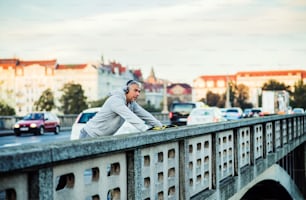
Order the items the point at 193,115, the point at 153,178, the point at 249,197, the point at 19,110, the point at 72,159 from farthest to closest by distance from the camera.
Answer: the point at 19,110 < the point at 193,115 < the point at 249,197 < the point at 153,178 < the point at 72,159

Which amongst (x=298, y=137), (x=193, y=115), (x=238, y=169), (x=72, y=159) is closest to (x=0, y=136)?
(x=193, y=115)

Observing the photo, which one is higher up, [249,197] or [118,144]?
[118,144]

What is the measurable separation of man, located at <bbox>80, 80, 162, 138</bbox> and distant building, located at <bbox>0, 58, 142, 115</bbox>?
5908 inches

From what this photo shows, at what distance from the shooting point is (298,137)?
848 inches

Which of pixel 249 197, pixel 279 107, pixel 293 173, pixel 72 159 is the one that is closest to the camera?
pixel 72 159

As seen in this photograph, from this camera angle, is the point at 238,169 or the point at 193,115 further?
the point at 193,115

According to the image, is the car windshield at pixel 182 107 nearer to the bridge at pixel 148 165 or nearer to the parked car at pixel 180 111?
the parked car at pixel 180 111

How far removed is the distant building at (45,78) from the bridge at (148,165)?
146m

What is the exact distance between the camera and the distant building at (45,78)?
157625 mm

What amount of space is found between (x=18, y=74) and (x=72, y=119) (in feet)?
391

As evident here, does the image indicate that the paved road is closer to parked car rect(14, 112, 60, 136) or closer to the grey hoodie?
parked car rect(14, 112, 60, 136)

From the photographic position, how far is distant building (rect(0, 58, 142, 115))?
158 meters

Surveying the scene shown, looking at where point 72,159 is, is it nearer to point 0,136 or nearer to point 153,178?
point 153,178

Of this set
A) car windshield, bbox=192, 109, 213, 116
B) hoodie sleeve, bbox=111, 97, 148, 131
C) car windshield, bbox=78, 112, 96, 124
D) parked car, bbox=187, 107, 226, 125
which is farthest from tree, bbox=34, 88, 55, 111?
hoodie sleeve, bbox=111, 97, 148, 131
